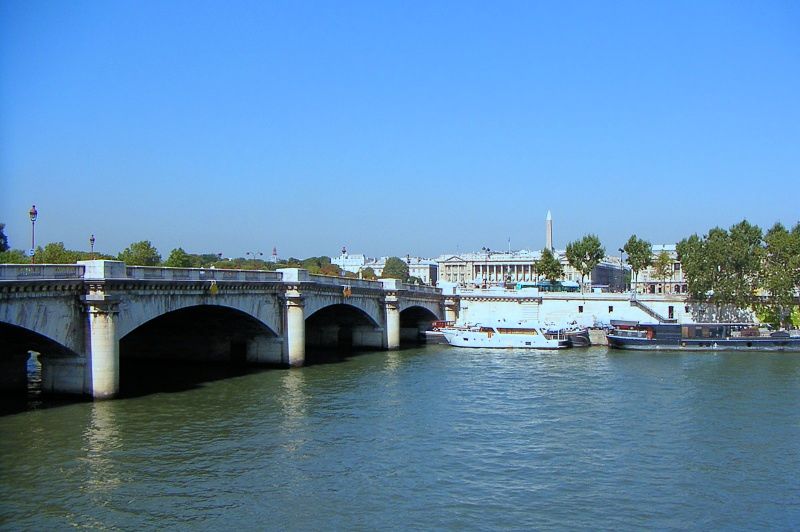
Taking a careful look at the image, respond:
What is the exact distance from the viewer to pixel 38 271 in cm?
3403

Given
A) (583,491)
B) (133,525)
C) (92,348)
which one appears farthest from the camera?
(92,348)

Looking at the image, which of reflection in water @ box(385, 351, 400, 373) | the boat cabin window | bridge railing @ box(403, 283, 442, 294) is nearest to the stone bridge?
bridge railing @ box(403, 283, 442, 294)

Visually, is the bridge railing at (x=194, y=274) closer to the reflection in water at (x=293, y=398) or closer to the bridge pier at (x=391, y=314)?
the reflection in water at (x=293, y=398)

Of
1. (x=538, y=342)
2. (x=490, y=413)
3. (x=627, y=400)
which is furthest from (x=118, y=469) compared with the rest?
(x=538, y=342)

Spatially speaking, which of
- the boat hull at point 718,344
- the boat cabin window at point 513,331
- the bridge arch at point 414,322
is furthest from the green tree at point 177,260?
the boat hull at point 718,344

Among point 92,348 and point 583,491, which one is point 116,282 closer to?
point 92,348

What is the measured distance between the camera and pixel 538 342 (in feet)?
238

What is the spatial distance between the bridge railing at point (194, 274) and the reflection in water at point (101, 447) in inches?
259

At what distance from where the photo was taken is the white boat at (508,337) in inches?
2862

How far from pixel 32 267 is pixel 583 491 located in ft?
79.5

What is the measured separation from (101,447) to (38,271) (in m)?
9.31

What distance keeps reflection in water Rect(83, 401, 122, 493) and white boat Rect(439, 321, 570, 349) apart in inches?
1659

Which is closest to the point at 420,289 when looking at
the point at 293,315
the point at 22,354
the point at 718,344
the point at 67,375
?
the point at 718,344

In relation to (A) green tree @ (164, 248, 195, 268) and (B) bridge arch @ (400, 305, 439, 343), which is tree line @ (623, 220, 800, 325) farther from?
(A) green tree @ (164, 248, 195, 268)
